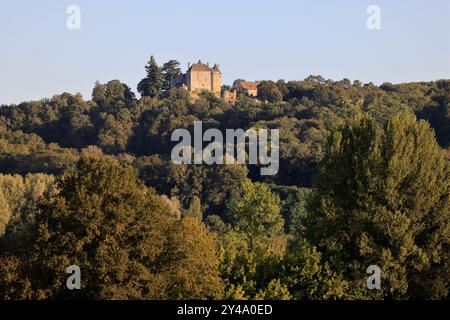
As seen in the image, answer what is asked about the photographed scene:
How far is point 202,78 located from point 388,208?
13442 cm

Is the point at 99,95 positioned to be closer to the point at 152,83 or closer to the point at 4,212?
the point at 152,83

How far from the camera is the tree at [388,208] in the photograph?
104ft

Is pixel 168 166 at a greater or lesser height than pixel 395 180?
lesser

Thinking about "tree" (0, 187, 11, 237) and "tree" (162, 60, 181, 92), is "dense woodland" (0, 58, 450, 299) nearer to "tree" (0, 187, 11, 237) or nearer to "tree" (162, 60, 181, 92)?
"tree" (0, 187, 11, 237)

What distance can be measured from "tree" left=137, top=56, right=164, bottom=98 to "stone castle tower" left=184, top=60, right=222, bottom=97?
44.4 feet

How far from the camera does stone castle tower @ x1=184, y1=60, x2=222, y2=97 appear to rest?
16462 centimetres

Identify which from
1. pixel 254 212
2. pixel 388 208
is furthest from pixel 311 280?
pixel 254 212

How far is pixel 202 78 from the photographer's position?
166 metres

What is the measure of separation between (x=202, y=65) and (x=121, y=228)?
141 meters

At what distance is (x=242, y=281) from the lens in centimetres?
3069

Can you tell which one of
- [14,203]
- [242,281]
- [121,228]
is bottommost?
[14,203]

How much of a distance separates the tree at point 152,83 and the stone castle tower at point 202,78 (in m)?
13.5
